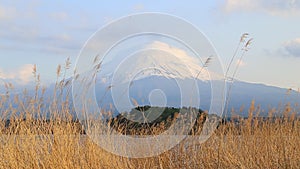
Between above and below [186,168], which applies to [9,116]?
above

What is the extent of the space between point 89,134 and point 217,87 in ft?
5.06

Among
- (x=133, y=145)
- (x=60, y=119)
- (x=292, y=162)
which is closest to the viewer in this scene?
(x=292, y=162)

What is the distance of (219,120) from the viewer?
598 centimetres

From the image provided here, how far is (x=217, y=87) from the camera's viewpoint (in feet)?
18.0

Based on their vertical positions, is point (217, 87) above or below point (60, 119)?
above

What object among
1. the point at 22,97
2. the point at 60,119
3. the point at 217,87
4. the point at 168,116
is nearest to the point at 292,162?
the point at 217,87

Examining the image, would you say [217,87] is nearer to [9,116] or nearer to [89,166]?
[89,166]

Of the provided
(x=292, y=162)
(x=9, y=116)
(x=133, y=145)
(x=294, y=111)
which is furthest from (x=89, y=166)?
(x=294, y=111)

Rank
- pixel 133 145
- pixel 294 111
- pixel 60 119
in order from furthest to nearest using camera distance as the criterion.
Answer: pixel 294 111, pixel 133 145, pixel 60 119

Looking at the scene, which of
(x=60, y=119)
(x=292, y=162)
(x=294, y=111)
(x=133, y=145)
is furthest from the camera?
(x=294, y=111)

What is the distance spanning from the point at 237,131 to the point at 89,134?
191 cm

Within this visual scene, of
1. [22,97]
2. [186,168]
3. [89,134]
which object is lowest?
[186,168]

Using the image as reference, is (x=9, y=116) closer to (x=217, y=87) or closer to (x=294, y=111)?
(x=217, y=87)

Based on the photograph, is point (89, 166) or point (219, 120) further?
point (219, 120)
